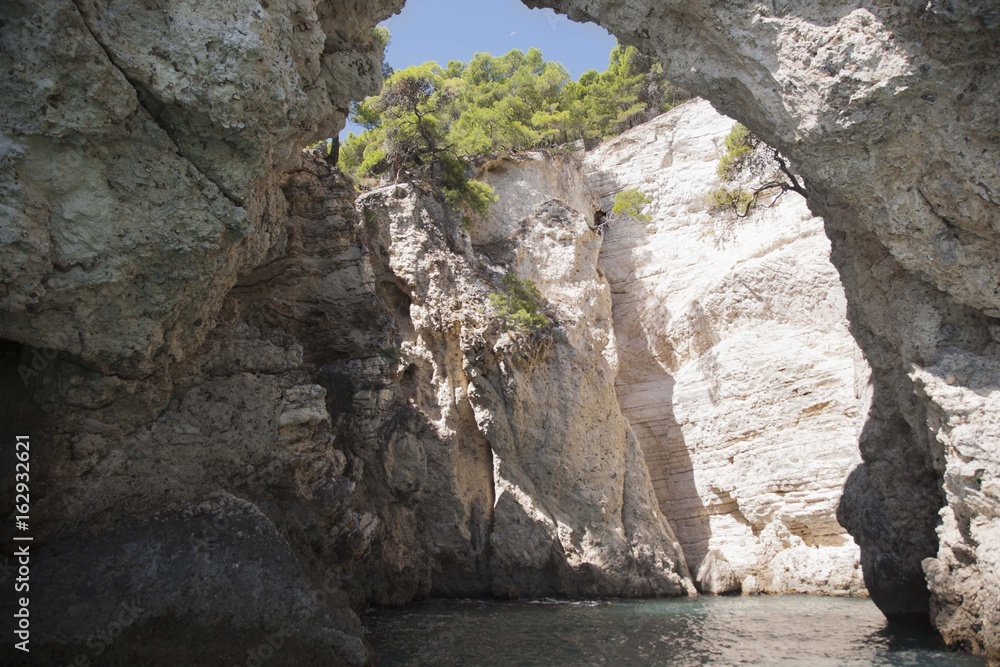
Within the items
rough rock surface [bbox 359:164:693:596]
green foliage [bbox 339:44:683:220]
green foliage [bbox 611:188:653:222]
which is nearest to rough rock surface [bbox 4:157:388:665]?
rough rock surface [bbox 359:164:693:596]

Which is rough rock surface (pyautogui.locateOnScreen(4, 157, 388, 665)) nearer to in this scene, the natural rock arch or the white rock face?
the natural rock arch

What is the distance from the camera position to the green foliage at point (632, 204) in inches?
895

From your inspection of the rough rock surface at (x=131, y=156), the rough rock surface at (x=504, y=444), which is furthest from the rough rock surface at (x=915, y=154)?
the rough rock surface at (x=504, y=444)

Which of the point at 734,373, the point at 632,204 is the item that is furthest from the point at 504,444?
the point at 632,204

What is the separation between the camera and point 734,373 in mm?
19344

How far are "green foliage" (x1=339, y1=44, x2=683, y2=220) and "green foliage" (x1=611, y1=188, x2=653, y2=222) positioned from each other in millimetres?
3394

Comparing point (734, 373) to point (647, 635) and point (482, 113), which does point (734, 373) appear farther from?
point (482, 113)

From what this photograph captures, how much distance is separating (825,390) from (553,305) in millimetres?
6838

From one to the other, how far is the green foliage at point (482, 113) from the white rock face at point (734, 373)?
150 inches

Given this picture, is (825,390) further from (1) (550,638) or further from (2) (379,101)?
(2) (379,101)

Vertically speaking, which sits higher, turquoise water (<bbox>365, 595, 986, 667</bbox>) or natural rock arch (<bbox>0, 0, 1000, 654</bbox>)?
natural rock arch (<bbox>0, 0, 1000, 654</bbox>)

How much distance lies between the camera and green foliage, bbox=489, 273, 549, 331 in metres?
17.0

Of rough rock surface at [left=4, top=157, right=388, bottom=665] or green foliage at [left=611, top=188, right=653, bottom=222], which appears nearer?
rough rock surface at [left=4, top=157, right=388, bottom=665]

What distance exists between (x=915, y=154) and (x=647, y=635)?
289 inches
